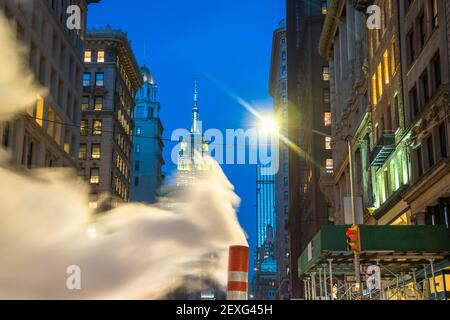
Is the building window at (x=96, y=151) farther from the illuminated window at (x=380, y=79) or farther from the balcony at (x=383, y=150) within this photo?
the balcony at (x=383, y=150)

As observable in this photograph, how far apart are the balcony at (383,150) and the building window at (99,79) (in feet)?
208

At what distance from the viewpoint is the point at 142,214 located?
20.8 meters

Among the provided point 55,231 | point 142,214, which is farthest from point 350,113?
point 142,214

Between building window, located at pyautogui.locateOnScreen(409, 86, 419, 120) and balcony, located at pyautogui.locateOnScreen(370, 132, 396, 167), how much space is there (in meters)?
3.47

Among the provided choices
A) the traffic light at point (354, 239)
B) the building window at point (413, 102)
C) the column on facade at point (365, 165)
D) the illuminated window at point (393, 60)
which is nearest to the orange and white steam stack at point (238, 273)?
the traffic light at point (354, 239)

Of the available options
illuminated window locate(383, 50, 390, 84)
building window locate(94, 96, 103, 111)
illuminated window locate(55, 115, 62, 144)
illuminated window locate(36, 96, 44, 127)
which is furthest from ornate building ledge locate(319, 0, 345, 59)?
building window locate(94, 96, 103, 111)

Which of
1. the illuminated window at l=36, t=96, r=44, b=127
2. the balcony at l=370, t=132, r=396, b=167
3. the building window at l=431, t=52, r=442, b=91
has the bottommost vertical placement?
the balcony at l=370, t=132, r=396, b=167

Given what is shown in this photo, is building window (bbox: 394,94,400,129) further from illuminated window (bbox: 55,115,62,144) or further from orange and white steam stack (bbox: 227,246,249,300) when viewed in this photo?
orange and white steam stack (bbox: 227,246,249,300)

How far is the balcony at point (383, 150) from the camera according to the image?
37688 mm

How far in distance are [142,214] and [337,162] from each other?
139 feet

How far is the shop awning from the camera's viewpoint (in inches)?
902

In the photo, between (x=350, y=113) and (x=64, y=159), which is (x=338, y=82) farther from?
(x=64, y=159)

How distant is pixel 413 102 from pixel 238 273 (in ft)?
97.7
